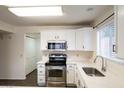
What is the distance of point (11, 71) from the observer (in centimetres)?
611

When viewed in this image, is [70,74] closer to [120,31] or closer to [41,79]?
[41,79]

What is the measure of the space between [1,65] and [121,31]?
5757mm

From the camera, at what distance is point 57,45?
17.7 feet

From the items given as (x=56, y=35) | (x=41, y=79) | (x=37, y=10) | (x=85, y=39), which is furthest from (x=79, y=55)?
(x=37, y=10)

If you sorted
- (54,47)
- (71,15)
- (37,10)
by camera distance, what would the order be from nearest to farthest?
(37,10) < (71,15) < (54,47)

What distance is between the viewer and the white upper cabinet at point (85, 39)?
17.3ft

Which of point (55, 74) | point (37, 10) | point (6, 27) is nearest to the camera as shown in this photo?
point (37, 10)

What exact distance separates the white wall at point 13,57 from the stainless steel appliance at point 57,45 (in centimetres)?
137

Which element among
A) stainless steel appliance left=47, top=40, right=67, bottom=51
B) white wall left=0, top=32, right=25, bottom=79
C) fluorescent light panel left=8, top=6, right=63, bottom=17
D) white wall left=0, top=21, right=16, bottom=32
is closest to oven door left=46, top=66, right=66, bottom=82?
stainless steel appliance left=47, top=40, right=67, bottom=51

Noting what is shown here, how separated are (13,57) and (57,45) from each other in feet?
6.72

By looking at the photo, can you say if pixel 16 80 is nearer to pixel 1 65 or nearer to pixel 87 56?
pixel 1 65

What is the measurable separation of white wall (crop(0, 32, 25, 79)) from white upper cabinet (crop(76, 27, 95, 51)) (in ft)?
7.65
